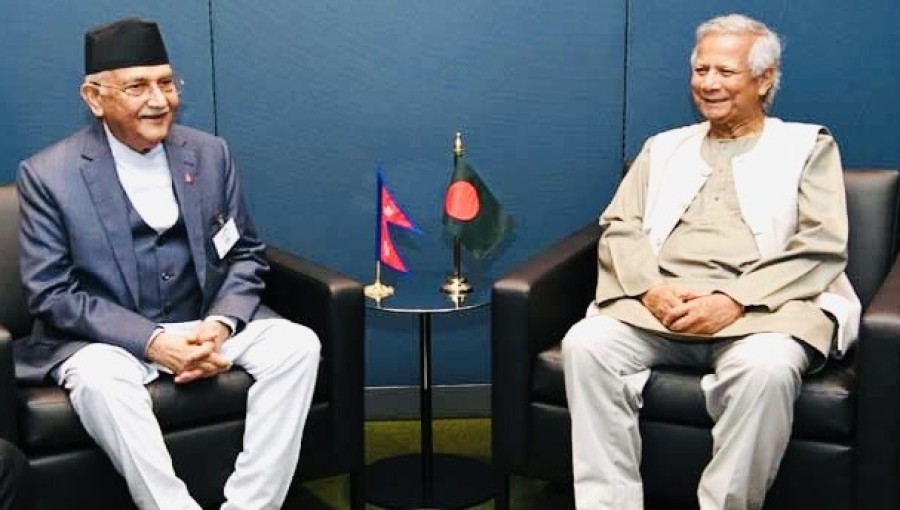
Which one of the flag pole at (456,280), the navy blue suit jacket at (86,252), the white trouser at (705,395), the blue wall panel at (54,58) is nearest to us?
the white trouser at (705,395)

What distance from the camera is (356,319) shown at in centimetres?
310

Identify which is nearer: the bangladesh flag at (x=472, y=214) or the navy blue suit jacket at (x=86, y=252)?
the navy blue suit jacket at (x=86, y=252)

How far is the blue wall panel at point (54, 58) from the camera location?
3578mm

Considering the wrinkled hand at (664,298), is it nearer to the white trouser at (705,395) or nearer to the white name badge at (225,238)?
the white trouser at (705,395)

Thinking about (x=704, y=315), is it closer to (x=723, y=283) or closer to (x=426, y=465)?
(x=723, y=283)

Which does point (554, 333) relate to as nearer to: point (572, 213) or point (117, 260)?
point (572, 213)

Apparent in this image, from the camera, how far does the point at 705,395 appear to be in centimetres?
292

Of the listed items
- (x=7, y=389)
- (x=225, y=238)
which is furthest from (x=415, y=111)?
(x=7, y=389)

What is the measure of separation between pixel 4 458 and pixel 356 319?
0.96m

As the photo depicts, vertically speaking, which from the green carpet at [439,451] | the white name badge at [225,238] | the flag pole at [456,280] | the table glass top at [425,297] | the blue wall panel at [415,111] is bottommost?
the green carpet at [439,451]

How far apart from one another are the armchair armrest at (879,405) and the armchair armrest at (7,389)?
6.01ft

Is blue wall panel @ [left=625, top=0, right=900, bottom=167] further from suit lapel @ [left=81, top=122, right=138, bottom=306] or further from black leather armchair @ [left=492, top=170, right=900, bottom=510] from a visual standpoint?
suit lapel @ [left=81, top=122, right=138, bottom=306]

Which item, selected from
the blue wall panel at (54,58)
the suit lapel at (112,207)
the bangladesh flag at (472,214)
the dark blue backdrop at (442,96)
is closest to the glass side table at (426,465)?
the bangladesh flag at (472,214)

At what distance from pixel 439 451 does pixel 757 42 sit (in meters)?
1.48
